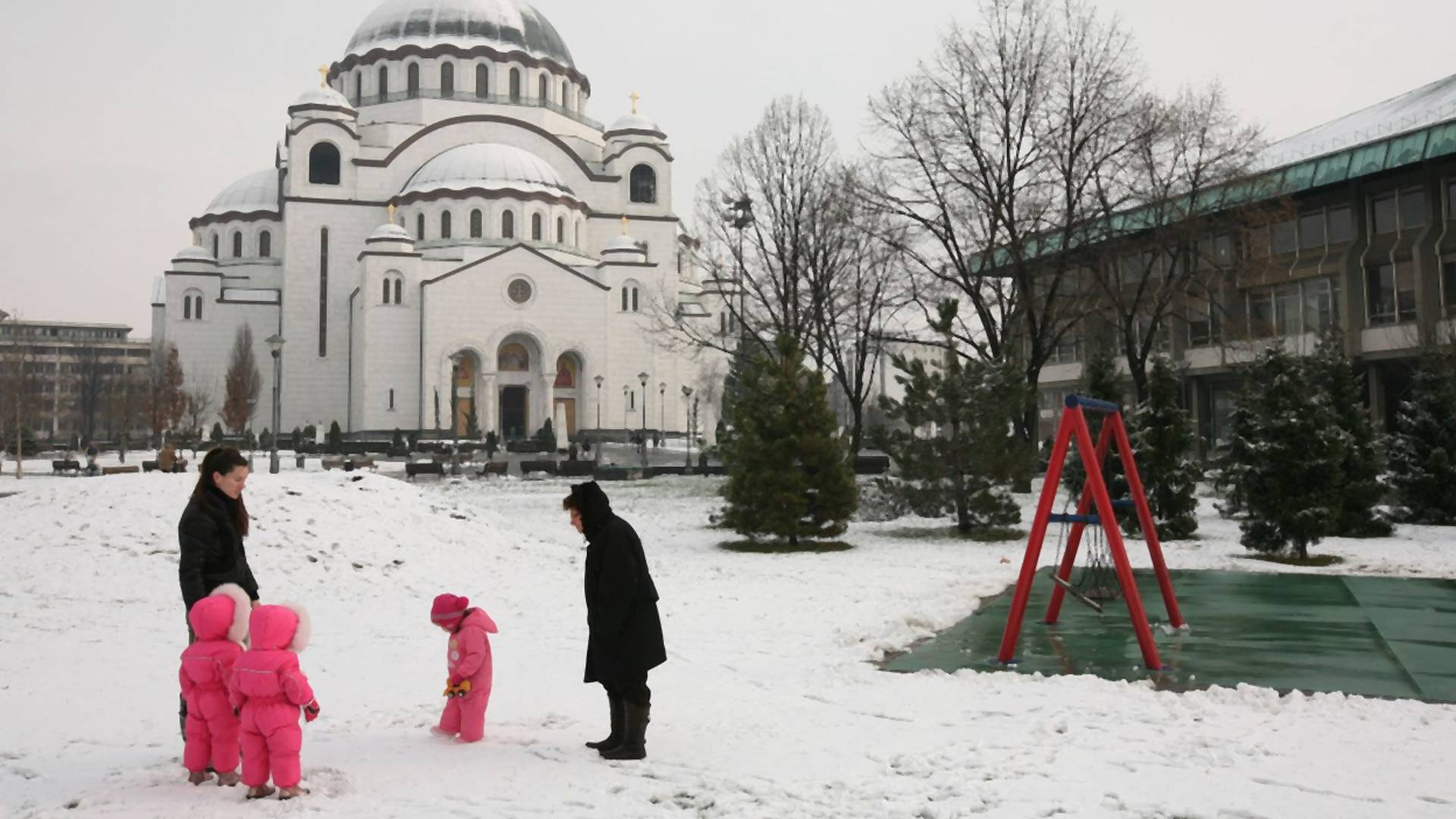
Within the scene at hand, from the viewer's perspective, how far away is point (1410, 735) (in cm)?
609

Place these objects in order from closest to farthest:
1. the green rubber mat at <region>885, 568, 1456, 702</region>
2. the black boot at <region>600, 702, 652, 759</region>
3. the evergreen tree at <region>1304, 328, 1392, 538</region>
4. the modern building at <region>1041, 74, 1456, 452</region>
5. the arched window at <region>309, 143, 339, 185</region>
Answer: the black boot at <region>600, 702, 652, 759</region>, the green rubber mat at <region>885, 568, 1456, 702</region>, the evergreen tree at <region>1304, 328, 1392, 538</region>, the modern building at <region>1041, 74, 1456, 452</region>, the arched window at <region>309, 143, 339, 185</region>

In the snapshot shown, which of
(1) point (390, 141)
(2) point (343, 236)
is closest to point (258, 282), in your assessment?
(2) point (343, 236)

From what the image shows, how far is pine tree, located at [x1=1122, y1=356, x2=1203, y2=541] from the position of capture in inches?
687

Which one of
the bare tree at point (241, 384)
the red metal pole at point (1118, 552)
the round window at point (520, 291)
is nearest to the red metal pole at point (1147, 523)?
the red metal pole at point (1118, 552)

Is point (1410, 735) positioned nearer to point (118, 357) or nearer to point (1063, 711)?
point (1063, 711)

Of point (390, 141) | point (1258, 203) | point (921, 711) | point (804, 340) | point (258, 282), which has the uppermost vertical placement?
point (390, 141)

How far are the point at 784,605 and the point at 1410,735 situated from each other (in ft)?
20.9

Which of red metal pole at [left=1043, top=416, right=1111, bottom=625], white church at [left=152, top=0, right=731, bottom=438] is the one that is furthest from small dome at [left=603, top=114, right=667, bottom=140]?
red metal pole at [left=1043, top=416, right=1111, bottom=625]

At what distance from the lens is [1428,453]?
1964 cm

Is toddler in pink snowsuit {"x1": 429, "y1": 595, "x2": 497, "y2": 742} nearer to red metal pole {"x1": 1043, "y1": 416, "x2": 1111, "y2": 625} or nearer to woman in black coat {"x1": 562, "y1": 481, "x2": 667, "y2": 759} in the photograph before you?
woman in black coat {"x1": 562, "y1": 481, "x2": 667, "y2": 759}

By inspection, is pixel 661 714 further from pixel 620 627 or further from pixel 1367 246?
pixel 1367 246

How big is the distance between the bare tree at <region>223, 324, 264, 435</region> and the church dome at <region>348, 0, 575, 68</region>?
19.2 meters

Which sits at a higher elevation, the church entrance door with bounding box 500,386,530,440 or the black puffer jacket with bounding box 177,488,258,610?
the church entrance door with bounding box 500,386,530,440

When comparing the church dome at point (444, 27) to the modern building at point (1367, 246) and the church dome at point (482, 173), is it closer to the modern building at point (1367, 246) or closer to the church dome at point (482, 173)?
the church dome at point (482, 173)
